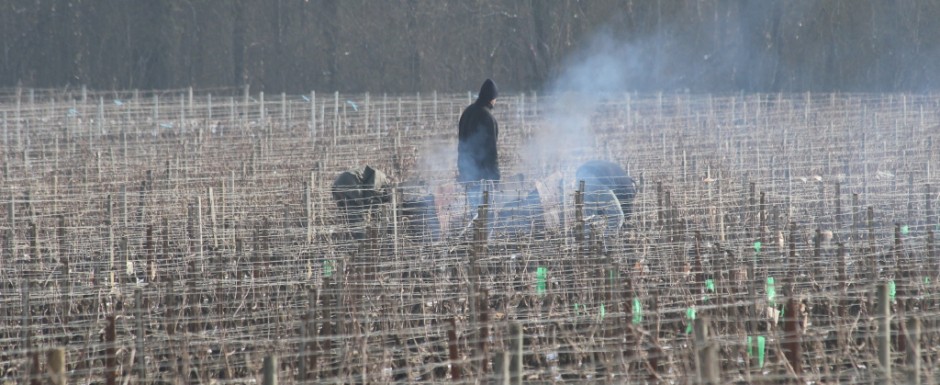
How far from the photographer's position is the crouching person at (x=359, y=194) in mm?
11471

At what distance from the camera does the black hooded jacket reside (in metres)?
11.7

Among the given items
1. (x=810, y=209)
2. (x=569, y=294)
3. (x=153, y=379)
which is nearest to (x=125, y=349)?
(x=153, y=379)

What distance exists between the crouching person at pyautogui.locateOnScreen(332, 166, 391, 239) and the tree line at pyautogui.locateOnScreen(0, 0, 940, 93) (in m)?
24.4

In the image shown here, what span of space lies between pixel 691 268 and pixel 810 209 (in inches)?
155

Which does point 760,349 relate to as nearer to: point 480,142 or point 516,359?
point 516,359

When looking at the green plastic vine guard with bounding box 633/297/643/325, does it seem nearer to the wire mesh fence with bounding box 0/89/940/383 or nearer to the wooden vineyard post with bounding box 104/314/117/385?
the wire mesh fence with bounding box 0/89/940/383

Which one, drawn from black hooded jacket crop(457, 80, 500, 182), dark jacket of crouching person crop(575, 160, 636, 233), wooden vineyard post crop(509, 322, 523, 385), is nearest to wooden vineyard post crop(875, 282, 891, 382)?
wooden vineyard post crop(509, 322, 523, 385)

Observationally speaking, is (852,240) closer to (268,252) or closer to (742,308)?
(742,308)

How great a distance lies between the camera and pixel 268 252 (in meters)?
9.20

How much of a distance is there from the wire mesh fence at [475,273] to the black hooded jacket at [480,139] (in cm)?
23

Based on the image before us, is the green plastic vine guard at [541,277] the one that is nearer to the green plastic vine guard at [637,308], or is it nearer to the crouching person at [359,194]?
the green plastic vine guard at [637,308]

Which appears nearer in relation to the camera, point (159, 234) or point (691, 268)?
point (691, 268)

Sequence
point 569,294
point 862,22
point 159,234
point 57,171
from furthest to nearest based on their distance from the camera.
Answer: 1. point 862,22
2. point 57,171
3. point 159,234
4. point 569,294

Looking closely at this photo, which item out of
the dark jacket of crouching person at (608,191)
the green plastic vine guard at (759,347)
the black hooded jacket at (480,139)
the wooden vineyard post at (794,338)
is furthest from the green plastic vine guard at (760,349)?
the black hooded jacket at (480,139)
